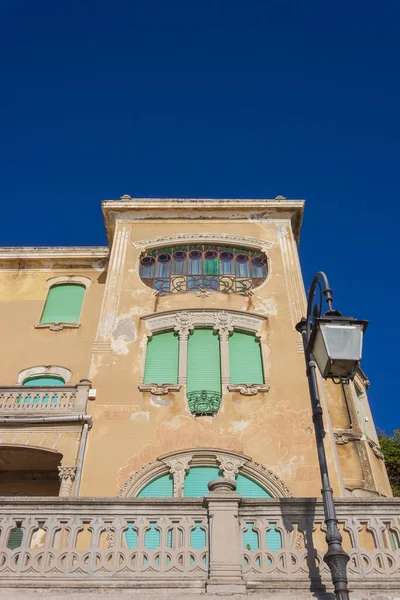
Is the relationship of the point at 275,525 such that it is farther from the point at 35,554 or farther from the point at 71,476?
the point at 71,476

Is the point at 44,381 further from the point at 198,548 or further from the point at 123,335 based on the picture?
the point at 198,548

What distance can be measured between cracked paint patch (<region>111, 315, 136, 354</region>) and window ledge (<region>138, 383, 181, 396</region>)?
1.38 metres

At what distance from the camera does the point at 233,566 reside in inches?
264

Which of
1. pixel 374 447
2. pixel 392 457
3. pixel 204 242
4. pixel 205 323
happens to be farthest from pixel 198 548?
pixel 392 457

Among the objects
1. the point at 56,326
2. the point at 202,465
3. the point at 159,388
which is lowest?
the point at 202,465

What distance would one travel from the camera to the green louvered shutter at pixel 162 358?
50.9ft

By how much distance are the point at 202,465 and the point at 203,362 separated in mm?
3130

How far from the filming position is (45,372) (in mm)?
→ 17469

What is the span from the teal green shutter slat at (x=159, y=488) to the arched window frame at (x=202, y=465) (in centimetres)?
10

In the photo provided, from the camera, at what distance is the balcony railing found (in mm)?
14406

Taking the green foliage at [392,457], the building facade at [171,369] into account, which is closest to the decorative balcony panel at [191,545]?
the building facade at [171,369]

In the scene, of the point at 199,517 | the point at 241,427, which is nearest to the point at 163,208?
the point at 241,427

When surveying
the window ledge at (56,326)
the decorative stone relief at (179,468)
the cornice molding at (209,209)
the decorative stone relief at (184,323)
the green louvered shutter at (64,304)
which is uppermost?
the cornice molding at (209,209)

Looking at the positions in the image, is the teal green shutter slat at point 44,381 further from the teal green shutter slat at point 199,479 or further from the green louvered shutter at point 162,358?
the teal green shutter slat at point 199,479
